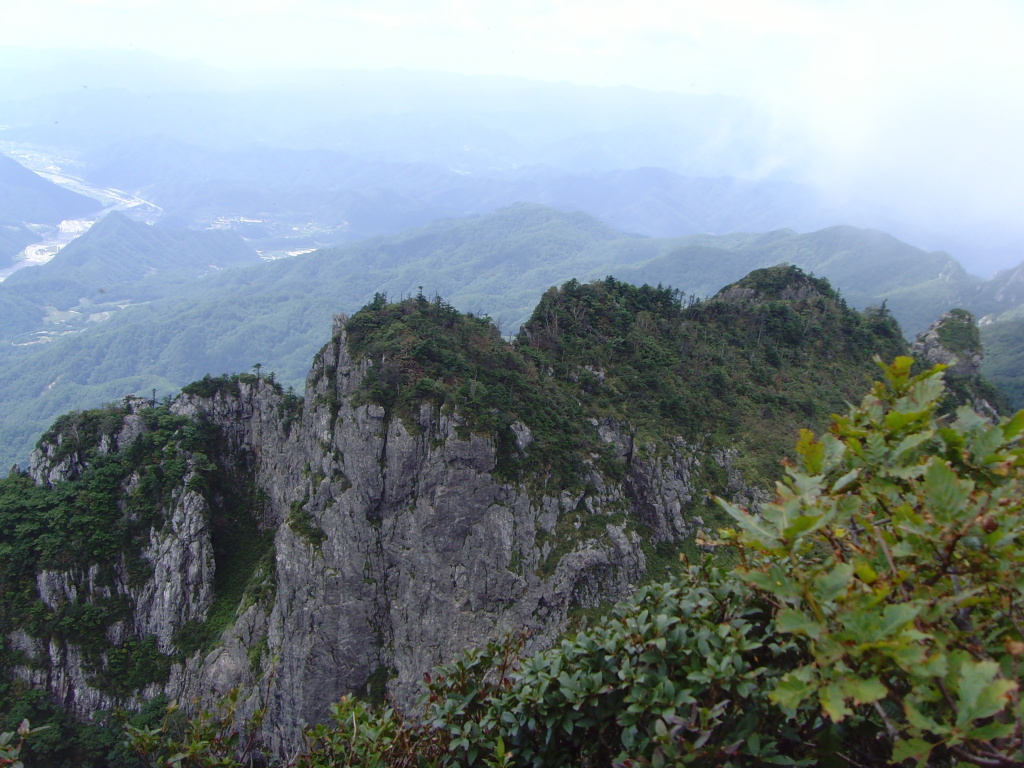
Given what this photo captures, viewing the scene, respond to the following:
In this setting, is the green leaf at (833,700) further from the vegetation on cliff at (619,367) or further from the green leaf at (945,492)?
the vegetation on cliff at (619,367)

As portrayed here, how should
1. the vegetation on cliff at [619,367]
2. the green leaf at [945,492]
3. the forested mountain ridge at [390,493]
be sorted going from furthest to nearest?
the vegetation on cliff at [619,367], the forested mountain ridge at [390,493], the green leaf at [945,492]

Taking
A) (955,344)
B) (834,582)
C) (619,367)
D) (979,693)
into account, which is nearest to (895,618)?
(834,582)

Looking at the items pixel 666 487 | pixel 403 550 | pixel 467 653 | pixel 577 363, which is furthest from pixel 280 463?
pixel 467 653

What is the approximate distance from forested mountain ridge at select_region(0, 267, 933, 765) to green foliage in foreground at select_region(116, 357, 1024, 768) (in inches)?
687

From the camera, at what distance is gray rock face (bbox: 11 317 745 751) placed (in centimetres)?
2138

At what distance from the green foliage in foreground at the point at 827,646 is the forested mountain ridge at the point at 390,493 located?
17.4 m

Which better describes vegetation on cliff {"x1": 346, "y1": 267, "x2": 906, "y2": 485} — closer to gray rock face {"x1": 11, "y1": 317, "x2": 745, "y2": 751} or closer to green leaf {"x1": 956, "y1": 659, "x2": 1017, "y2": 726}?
gray rock face {"x1": 11, "y1": 317, "x2": 745, "y2": 751}

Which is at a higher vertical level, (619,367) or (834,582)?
(834,582)

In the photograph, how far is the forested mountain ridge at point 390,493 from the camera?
21.8 meters

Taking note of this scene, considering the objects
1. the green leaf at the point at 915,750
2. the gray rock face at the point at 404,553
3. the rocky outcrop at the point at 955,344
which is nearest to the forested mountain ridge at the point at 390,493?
the gray rock face at the point at 404,553

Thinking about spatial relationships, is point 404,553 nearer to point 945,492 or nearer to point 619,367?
point 619,367

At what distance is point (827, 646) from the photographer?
7.49ft

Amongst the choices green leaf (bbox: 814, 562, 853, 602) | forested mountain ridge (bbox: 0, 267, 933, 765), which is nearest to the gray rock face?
forested mountain ridge (bbox: 0, 267, 933, 765)

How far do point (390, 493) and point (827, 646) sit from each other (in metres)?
21.8
